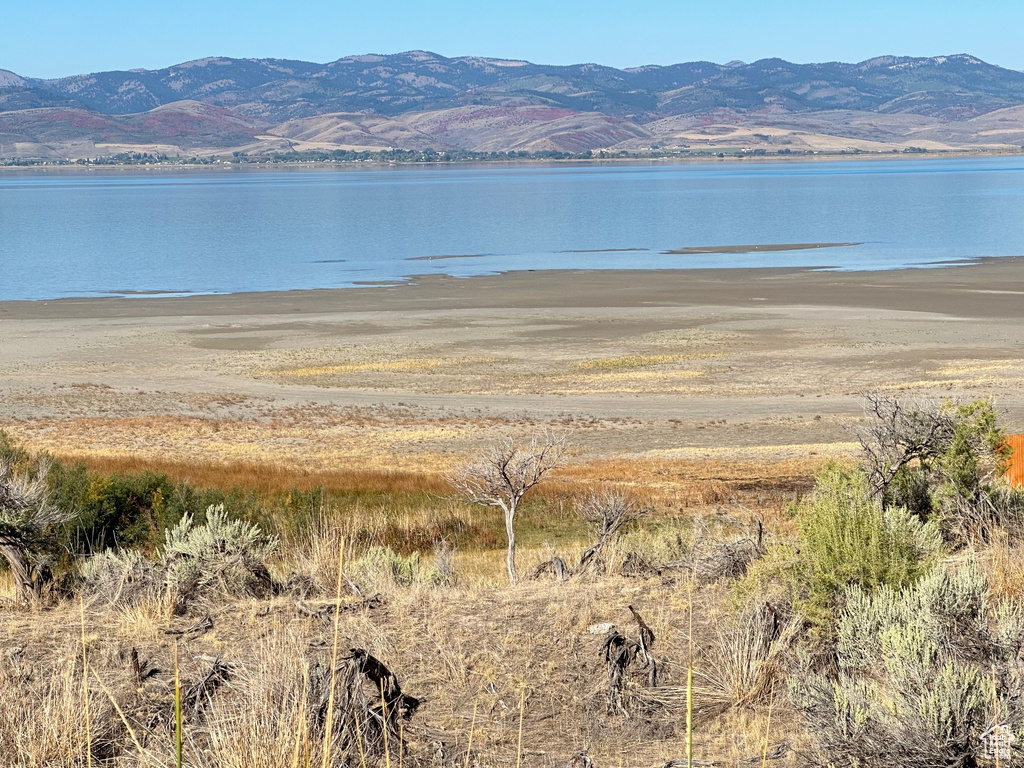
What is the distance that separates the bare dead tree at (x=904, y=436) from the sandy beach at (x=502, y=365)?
5350 mm

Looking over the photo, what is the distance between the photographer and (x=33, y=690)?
5453 mm

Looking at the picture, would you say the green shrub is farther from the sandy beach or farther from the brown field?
the sandy beach

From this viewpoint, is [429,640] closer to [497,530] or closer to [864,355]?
[497,530]

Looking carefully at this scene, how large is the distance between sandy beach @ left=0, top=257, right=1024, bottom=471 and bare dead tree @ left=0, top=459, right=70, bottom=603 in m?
11.5

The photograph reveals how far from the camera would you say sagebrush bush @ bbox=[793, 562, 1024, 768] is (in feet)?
13.8

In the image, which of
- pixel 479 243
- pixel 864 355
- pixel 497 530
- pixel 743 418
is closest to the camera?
pixel 497 530

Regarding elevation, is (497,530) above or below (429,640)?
below

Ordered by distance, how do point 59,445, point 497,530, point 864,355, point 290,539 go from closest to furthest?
point 290,539 → point 497,530 → point 59,445 → point 864,355

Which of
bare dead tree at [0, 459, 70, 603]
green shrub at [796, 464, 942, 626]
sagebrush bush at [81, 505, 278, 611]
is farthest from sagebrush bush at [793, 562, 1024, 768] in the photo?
bare dead tree at [0, 459, 70, 603]

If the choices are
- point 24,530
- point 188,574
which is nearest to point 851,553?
point 188,574

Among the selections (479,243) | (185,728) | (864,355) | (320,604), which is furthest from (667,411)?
(479,243)

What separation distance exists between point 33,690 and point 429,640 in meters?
2.26

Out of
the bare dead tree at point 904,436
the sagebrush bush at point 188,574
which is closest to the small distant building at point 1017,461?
the bare dead tree at point 904,436

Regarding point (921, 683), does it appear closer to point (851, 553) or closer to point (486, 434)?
point (851, 553)
